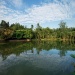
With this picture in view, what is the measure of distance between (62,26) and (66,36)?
9.84 m

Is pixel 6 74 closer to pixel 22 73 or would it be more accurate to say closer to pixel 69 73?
pixel 22 73

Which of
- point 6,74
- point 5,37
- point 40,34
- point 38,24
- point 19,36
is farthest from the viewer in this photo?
point 38,24

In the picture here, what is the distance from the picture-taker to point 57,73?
1191cm

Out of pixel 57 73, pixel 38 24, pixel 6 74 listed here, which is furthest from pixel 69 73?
pixel 38 24

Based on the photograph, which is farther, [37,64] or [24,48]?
[24,48]

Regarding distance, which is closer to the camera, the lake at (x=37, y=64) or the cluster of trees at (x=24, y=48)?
the lake at (x=37, y=64)

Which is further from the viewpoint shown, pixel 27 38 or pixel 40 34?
pixel 40 34

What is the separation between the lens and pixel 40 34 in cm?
7438

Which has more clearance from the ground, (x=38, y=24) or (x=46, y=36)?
(x=38, y=24)

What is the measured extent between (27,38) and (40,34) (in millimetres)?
8440

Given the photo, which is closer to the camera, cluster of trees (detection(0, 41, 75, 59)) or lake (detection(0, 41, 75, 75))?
lake (detection(0, 41, 75, 75))

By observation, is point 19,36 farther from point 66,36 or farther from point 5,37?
point 66,36

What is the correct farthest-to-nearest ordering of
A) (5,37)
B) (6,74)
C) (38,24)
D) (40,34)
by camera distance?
(38,24) → (40,34) → (5,37) → (6,74)

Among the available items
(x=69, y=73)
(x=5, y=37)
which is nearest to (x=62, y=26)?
(x=5, y=37)
